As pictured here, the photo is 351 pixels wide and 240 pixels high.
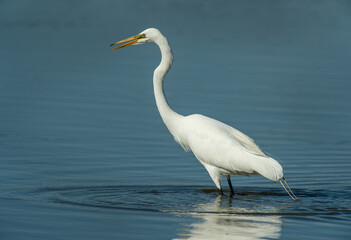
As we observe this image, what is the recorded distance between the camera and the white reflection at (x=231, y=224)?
22.4 ft

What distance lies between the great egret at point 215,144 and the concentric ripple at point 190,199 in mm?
200

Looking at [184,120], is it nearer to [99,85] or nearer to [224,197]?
[224,197]

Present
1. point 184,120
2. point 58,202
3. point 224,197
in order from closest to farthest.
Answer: point 58,202 → point 224,197 → point 184,120

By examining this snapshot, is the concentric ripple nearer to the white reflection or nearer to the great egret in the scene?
the white reflection

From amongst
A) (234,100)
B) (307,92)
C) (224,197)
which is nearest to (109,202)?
(224,197)

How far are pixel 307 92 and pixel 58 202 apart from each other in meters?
8.03

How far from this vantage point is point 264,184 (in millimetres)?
9164

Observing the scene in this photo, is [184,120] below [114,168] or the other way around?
the other way around

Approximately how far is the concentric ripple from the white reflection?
0.01 m

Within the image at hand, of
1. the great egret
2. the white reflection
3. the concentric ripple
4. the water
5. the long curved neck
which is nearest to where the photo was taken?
→ the white reflection

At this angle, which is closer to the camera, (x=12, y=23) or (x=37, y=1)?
(x=12, y=23)

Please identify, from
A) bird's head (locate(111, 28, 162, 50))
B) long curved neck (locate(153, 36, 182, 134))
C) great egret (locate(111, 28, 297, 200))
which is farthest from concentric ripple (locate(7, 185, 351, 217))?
bird's head (locate(111, 28, 162, 50))

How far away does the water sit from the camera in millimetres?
7348

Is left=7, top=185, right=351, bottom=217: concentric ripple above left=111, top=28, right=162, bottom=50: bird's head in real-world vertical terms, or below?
below
